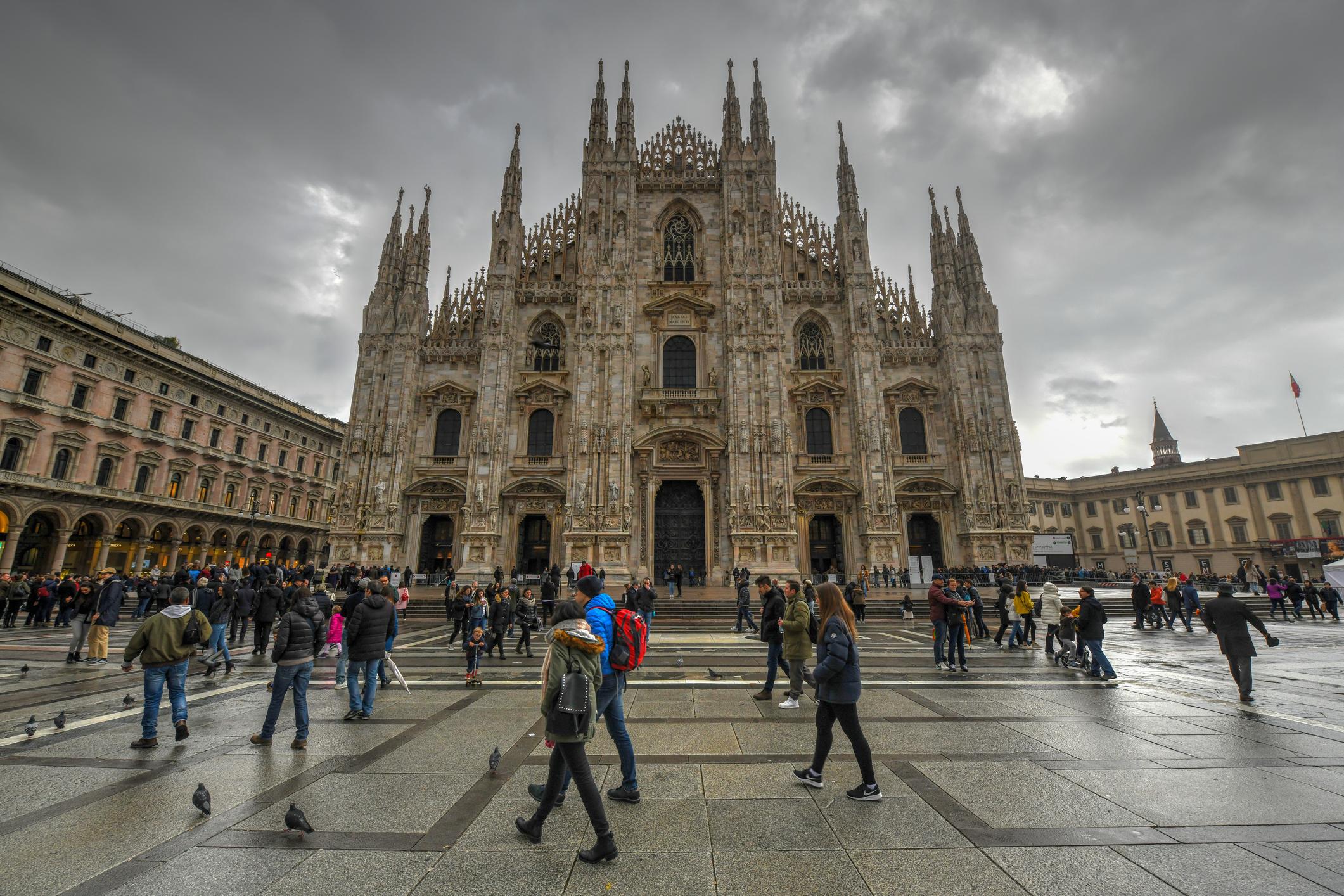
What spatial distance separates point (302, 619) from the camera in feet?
20.0

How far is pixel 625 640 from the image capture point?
14.8 feet

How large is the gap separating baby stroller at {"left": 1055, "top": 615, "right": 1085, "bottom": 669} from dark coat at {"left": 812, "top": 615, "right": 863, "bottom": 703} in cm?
812

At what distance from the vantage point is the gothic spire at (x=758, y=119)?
32812 millimetres

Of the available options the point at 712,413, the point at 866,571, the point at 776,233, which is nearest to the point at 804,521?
the point at 866,571

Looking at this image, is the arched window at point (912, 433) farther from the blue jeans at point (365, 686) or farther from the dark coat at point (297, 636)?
the dark coat at point (297, 636)

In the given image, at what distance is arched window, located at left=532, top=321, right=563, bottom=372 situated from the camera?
31.4 m

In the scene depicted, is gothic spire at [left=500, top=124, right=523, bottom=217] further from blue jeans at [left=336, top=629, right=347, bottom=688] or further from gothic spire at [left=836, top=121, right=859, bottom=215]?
blue jeans at [left=336, top=629, right=347, bottom=688]

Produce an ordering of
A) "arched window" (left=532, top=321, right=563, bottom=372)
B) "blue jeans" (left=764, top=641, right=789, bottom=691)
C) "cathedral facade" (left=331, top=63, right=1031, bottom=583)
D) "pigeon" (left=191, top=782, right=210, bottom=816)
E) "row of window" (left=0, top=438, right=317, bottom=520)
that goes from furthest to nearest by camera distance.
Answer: "arched window" (left=532, top=321, right=563, bottom=372)
"row of window" (left=0, top=438, right=317, bottom=520)
"cathedral facade" (left=331, top=63, right=1031, bottom=583)
"blue jeans" (left=764, top=641, right=789, bottom=691)
"pigeon" (left=191, top=782, right=210, bottom=816)

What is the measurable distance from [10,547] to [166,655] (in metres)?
37.0

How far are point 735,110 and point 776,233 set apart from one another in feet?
27.4

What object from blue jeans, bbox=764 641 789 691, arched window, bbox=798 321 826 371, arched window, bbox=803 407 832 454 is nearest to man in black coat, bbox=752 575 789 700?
blue jeans, bbox=764 641 789 691

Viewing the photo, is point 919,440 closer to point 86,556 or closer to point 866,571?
point 866,571

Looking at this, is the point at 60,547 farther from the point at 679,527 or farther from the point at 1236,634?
the point at 1236,634

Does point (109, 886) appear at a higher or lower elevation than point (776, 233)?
lower
